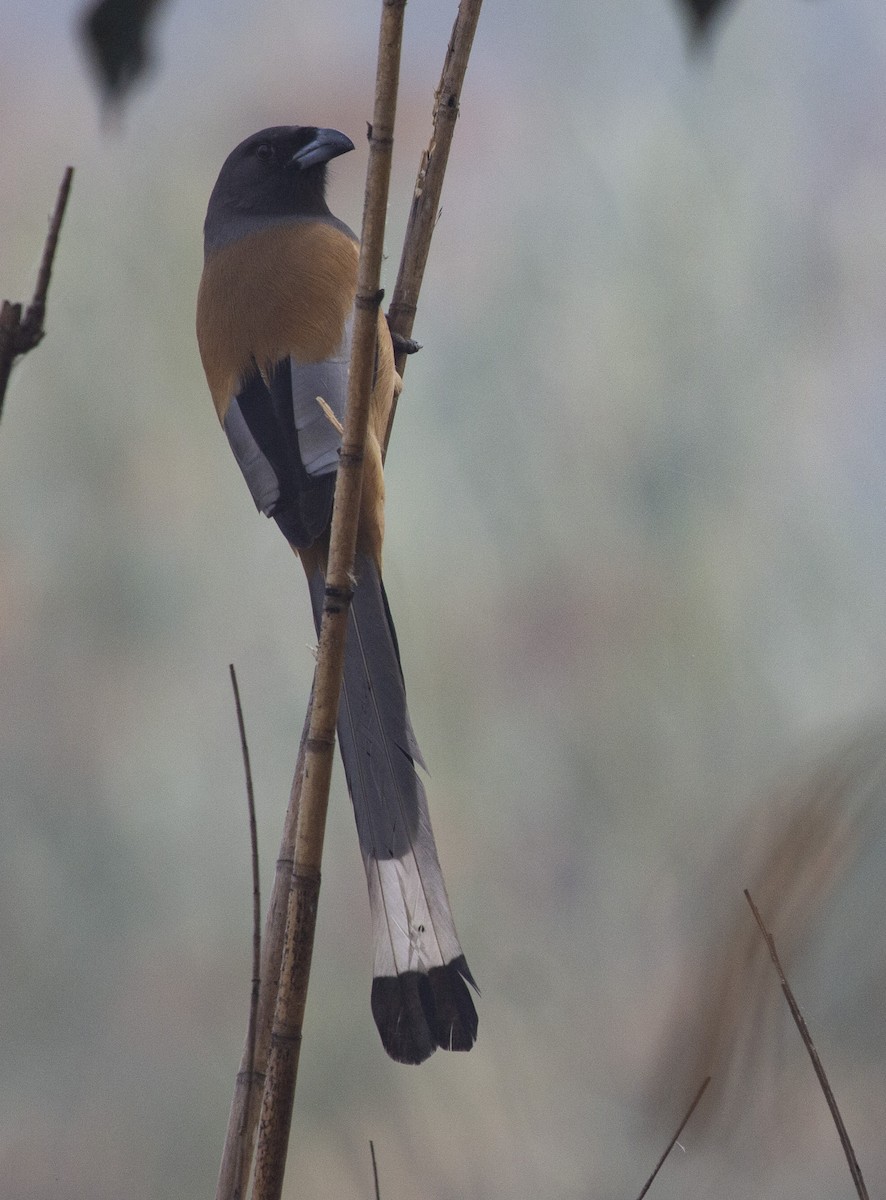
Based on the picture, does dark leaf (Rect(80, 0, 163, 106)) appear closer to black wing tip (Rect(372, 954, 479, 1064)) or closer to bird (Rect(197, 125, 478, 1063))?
bird (Rect(197, 125, 478, 1063))

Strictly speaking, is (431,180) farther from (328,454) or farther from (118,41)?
(118,41)

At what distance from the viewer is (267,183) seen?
1.45 m

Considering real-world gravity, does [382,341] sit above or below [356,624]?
above

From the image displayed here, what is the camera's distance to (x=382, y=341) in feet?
3.67

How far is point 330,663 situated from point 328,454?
0.56 metres

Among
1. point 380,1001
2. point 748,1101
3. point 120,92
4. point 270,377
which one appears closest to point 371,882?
point 380,1001

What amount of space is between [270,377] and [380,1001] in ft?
2.16

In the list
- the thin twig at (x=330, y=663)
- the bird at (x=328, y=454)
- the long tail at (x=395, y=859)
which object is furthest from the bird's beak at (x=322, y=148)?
the thin twig at (x=330, y=663)

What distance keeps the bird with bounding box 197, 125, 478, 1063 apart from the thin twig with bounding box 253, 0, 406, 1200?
97 mm

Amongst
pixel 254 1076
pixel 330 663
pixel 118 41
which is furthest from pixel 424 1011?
pixel 118 41

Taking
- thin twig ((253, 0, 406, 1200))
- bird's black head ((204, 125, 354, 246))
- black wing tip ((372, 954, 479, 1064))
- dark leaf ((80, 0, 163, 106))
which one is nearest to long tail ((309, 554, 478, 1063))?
black wing tip ((372, 954, 479, 1064))

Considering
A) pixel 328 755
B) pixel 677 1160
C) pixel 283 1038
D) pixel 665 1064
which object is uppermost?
pixel 328 755

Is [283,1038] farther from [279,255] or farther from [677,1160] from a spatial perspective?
[677,1160]

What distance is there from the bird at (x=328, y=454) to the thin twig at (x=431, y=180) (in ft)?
0.11
